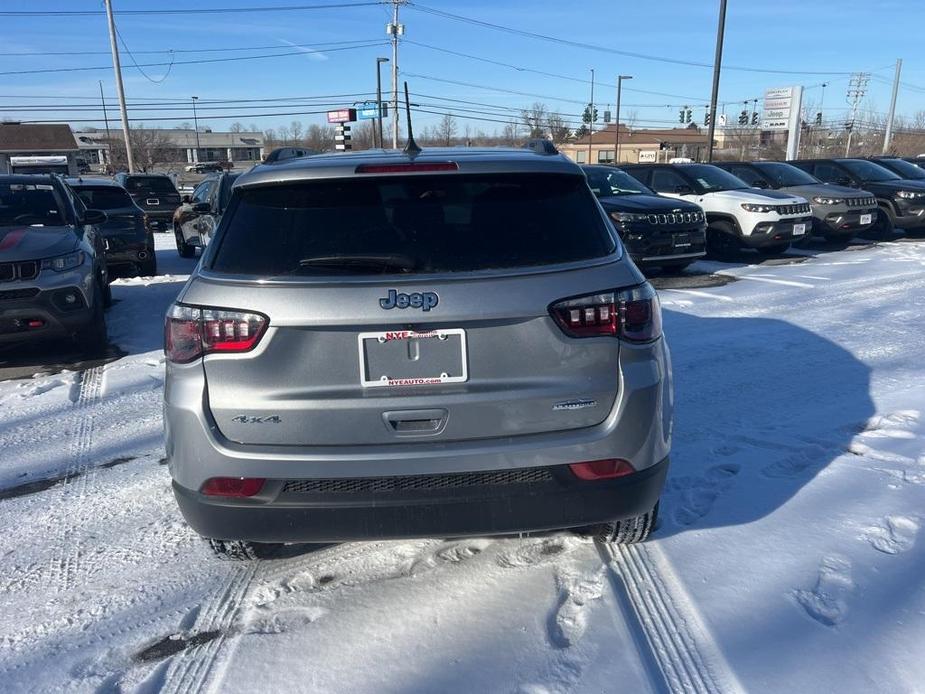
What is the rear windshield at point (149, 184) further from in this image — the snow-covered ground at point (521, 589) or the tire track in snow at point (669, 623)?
the tire track in snow at point (669, 623)

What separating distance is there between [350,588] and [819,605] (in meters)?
1.78

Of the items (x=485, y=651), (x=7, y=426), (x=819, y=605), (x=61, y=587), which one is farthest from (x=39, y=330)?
(x=819, y=605)

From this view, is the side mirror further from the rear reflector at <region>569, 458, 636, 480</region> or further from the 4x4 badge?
the rear reflector at <region>569, 458, 636, 480</region>

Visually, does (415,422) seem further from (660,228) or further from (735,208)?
(735,208)

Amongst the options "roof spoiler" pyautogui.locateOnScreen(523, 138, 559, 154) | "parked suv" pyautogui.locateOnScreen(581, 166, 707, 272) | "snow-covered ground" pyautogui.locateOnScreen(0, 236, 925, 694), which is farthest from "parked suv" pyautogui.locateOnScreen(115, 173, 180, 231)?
"roof spoiler" pyautogui.locateOnScreen(523, 138, 559, 154)

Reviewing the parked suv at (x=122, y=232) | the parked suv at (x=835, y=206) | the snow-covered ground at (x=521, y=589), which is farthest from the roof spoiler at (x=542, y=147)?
the parked suv at (x=835, y=206)

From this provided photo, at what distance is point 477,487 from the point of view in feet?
7.92

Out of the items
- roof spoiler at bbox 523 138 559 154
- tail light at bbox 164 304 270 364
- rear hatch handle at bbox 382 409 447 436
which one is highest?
roof spoiler at bbox 523 138 559 154

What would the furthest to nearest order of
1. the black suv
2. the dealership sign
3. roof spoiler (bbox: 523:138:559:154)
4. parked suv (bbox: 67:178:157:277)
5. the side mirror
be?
the dealership sign → the black suv → parked suv (bbox: 67:178:157:277) → the side mirror → roof spoiler (bbox: 523:138:559:154)

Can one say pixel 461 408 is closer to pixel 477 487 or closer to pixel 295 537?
pixel 477 487

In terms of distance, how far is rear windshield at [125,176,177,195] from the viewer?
18625 mm

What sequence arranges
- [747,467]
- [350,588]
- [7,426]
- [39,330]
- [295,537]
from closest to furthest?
[295,537]
[350,588]
[747,467]
[7,426]
[39,330]

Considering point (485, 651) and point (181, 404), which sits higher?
point (181, 404)

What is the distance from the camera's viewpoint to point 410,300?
7.59 feet
